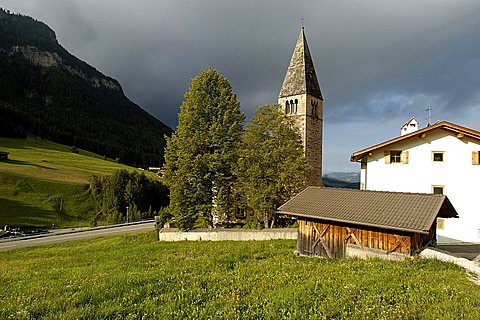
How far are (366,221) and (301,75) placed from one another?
1244 inches

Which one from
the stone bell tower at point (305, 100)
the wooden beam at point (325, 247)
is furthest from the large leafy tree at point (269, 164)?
the stone bell tower at point (305, 100)

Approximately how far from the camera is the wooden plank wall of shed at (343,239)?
43.8 ft

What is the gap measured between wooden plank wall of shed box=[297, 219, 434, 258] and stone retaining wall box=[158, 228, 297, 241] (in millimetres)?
4416

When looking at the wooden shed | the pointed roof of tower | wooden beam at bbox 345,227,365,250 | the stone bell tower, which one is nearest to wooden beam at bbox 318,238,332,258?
the wooden shed

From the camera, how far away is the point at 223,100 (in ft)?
90.5

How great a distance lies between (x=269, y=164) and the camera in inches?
1022

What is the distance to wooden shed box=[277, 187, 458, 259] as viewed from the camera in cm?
1311

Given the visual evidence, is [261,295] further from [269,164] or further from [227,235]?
[269,164]

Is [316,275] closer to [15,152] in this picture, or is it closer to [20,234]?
[20,234]

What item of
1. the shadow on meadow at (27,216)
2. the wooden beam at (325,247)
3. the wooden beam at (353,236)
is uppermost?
the wooden beam at (353,236)

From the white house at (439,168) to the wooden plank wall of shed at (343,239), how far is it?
8407mm

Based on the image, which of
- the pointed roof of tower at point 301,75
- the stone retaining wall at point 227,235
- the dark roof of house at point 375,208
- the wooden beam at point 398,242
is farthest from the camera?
the pointed roof of tower at point 301,75

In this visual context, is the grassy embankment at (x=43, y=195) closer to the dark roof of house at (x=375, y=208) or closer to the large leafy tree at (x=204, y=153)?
the large leafy tree at (x=204, y=153)

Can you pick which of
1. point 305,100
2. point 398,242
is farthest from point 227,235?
point 305,100
